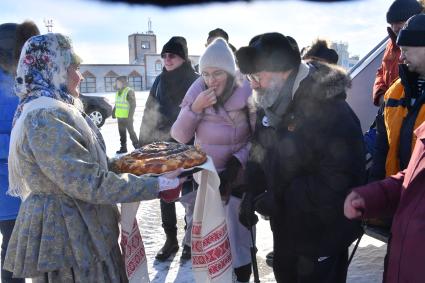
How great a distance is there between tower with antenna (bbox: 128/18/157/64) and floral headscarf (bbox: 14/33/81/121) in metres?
54.4

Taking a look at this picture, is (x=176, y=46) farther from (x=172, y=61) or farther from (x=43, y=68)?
(x=43, y=68)

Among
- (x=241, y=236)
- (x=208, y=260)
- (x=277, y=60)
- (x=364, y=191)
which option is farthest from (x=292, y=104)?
(x=241, y=236)

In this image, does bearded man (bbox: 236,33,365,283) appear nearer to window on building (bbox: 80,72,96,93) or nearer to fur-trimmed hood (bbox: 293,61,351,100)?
fur-trimmed hood (bbox: 293,61,351,100)

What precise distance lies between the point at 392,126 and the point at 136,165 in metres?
1.64

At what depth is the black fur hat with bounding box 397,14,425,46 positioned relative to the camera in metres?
2.09

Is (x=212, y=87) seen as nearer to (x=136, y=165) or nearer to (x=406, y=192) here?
(x=136, y=165)

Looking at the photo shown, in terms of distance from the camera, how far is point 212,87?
9.25 ft

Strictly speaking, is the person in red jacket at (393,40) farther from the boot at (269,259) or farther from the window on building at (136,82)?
the window on building at (136,82)

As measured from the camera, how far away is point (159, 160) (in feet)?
6.72

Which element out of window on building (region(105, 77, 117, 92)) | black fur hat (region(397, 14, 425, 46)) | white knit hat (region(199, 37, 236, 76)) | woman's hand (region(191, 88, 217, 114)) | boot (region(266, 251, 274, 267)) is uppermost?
black fur hat (region(397, 14, 425, 46))

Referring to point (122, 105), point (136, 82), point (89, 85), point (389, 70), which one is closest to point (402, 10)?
point (389, 70)

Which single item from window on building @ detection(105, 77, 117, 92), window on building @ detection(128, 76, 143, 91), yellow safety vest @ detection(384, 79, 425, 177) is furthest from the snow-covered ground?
window on building @ detection(128, 76, 143, 91)

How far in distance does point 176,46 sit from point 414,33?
2.10 meters

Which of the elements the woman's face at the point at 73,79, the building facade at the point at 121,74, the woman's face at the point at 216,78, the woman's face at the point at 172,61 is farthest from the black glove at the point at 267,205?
the building facade at the point at 121,74
